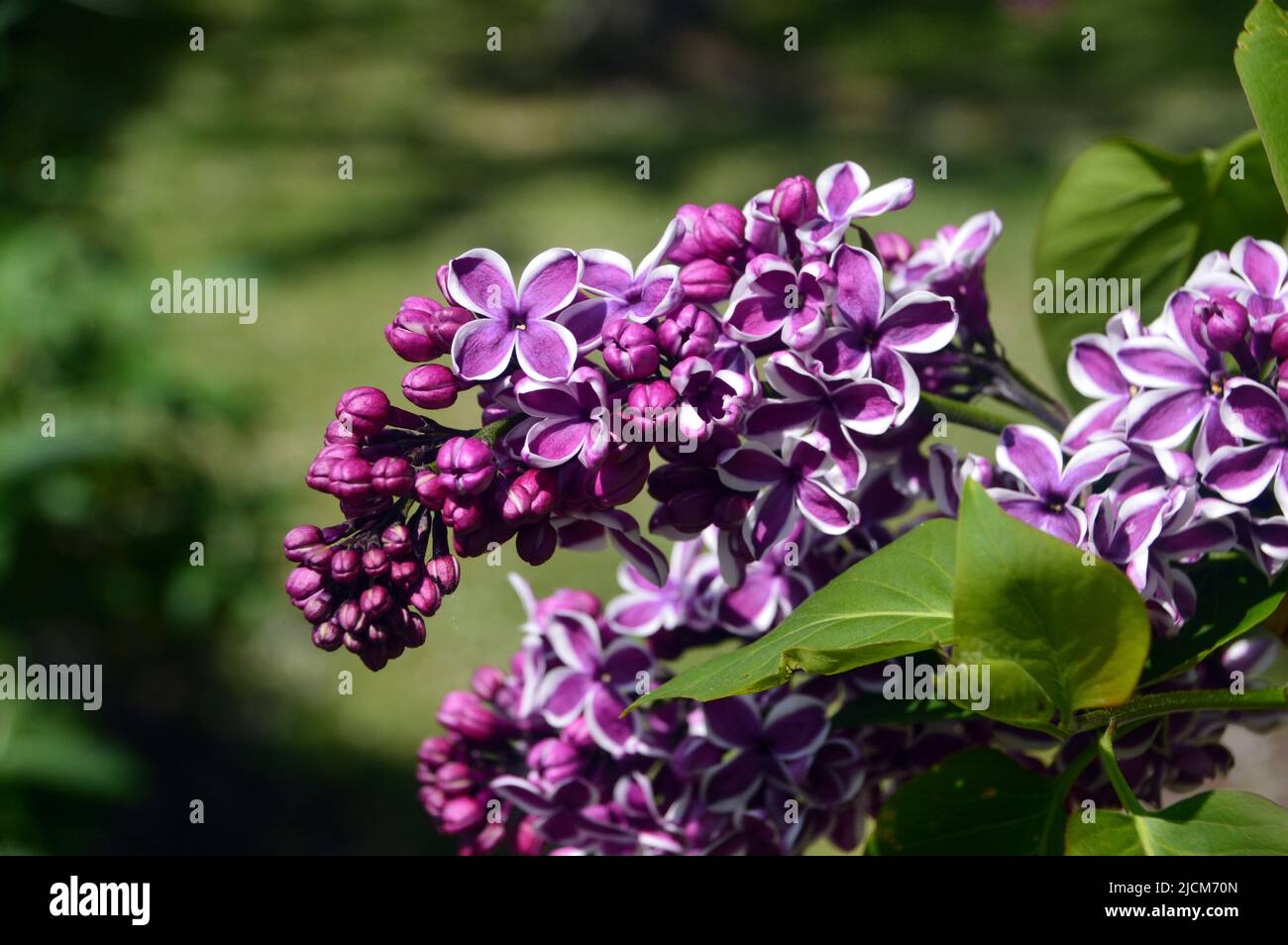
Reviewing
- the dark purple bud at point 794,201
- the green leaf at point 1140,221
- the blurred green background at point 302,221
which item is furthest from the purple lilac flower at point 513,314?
the blurred green background at point 302,221

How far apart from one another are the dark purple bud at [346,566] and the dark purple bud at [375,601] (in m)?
0.01

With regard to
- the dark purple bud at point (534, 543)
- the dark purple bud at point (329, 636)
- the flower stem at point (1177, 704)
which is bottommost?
the flower stem at point (1177, 704)

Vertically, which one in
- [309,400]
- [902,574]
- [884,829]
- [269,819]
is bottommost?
[269,819]

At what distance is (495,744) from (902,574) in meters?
0.31

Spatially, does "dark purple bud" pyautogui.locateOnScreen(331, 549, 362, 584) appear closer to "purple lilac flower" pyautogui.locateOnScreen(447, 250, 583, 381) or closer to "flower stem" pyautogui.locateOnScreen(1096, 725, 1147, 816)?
"purple lilac flower" pyautogui.locateOnScreen(447, 250, 583, 381)

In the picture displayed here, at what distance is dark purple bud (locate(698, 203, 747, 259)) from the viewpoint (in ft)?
2.04

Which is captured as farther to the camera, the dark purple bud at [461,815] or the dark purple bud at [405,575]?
the dark purple bud at [461,815]

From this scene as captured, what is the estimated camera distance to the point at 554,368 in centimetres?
57

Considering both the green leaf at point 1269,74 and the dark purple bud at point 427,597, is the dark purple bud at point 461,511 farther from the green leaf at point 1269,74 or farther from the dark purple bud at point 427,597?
the green leaf at point 1269,74

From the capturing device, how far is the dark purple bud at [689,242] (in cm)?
63

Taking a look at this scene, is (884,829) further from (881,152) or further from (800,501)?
(881,152)

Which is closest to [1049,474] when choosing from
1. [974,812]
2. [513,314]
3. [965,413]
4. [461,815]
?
[965,413]

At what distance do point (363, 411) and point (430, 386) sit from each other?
3 cm

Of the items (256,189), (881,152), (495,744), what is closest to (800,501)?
(495,744)
